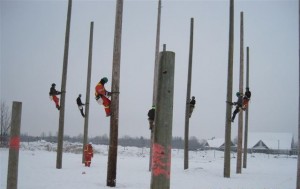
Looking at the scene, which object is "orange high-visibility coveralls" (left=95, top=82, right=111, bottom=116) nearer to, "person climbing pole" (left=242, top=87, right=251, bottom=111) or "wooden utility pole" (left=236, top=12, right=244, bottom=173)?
"person climbing pole" (left=242, top=87, right=251, bottom=111)

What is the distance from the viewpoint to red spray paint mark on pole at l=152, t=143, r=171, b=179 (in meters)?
2.89

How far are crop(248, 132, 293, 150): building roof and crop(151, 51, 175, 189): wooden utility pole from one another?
235 ft

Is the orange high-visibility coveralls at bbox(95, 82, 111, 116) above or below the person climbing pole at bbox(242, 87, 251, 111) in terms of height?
below

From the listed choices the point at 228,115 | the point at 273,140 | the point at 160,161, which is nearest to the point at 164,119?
the point at 160,161

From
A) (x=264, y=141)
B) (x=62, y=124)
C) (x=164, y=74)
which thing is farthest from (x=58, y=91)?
(x=264, y=141)

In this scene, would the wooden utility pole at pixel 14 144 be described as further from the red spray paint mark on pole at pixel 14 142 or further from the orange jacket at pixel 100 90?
the orange jacket at pixel 100 90

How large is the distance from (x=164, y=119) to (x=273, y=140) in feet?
249

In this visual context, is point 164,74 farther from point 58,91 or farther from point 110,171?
point 58,91

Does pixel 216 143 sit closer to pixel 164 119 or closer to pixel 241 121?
pixel 241 121

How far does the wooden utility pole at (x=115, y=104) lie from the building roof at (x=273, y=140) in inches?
2588

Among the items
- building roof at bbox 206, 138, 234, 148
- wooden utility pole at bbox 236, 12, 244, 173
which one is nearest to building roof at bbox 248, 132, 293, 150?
building roof at bbox 206, 138, 234, 148

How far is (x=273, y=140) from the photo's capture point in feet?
241

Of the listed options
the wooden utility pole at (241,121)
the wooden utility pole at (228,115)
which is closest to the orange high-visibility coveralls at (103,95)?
the wooden utility pole at (228,115)

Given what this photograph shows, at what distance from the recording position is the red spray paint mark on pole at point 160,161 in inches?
114
